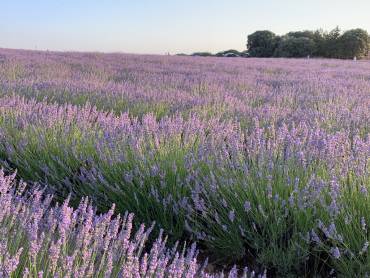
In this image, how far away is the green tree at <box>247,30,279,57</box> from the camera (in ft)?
163

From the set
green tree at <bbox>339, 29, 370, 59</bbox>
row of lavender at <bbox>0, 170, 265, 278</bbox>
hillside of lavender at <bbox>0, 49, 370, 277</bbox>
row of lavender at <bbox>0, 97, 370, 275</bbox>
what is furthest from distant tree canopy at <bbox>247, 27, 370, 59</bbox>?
row of lavender at <bbox>0, 170, 265, 278</bbox>

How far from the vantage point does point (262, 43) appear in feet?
167

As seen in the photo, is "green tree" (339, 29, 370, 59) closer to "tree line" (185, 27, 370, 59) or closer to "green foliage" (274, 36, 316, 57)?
"tree line" (185, 27, 370, 59)

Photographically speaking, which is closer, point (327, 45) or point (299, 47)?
point (299, 47)

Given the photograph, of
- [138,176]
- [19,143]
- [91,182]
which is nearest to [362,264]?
[138,176]

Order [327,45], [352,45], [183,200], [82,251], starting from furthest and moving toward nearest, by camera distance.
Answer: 1. [327,45]
2. [352,45]
3. [183,200]
4. [82,251]

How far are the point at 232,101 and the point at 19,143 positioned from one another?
2985mm

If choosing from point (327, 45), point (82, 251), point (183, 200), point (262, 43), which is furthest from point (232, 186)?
point (262, 43)

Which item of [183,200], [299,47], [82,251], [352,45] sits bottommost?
[183,200]

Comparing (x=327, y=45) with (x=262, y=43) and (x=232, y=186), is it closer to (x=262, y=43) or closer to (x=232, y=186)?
(x=262, y=43)

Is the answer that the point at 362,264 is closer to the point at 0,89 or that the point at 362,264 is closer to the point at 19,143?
the point at 19,143

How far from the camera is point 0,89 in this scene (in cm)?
602

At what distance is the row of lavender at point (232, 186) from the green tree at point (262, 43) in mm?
47026

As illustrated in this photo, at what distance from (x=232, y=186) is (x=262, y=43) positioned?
164 ft
